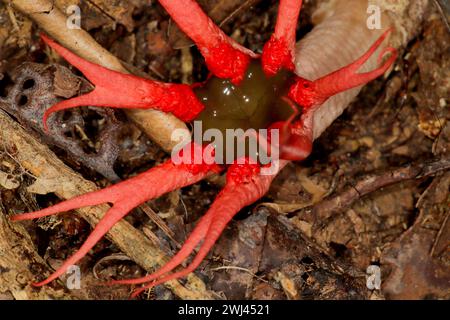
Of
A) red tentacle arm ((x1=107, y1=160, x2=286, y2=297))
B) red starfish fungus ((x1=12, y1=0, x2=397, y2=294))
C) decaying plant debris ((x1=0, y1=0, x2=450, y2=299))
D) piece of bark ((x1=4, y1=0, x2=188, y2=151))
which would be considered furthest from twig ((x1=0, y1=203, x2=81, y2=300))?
piece of bark ((x1=4, y1=0, x2=188, y2=151))

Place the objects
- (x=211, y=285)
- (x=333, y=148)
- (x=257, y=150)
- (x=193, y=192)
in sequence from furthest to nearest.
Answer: (x=333, y=148), (x=193, y=192), (x=211, y=285), (x=257, y=150)

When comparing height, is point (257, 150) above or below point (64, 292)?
above

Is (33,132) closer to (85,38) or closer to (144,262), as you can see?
(85,38)

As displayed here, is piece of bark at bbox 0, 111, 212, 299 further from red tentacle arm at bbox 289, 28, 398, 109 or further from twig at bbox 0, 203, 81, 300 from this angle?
red tentacle arm at bbox 289, 28, 398, 109

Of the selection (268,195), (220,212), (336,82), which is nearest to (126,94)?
(220,212)

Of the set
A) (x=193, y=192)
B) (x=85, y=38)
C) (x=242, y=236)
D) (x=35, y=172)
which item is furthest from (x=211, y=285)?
(x=85, y=38)

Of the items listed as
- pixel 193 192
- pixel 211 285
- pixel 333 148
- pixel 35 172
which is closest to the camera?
pixel 35 172

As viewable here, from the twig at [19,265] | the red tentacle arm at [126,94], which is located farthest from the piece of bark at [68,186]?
the red tentacle arm at [126,94]

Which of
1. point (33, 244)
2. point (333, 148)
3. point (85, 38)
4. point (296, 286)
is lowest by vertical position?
point (296, 286)
